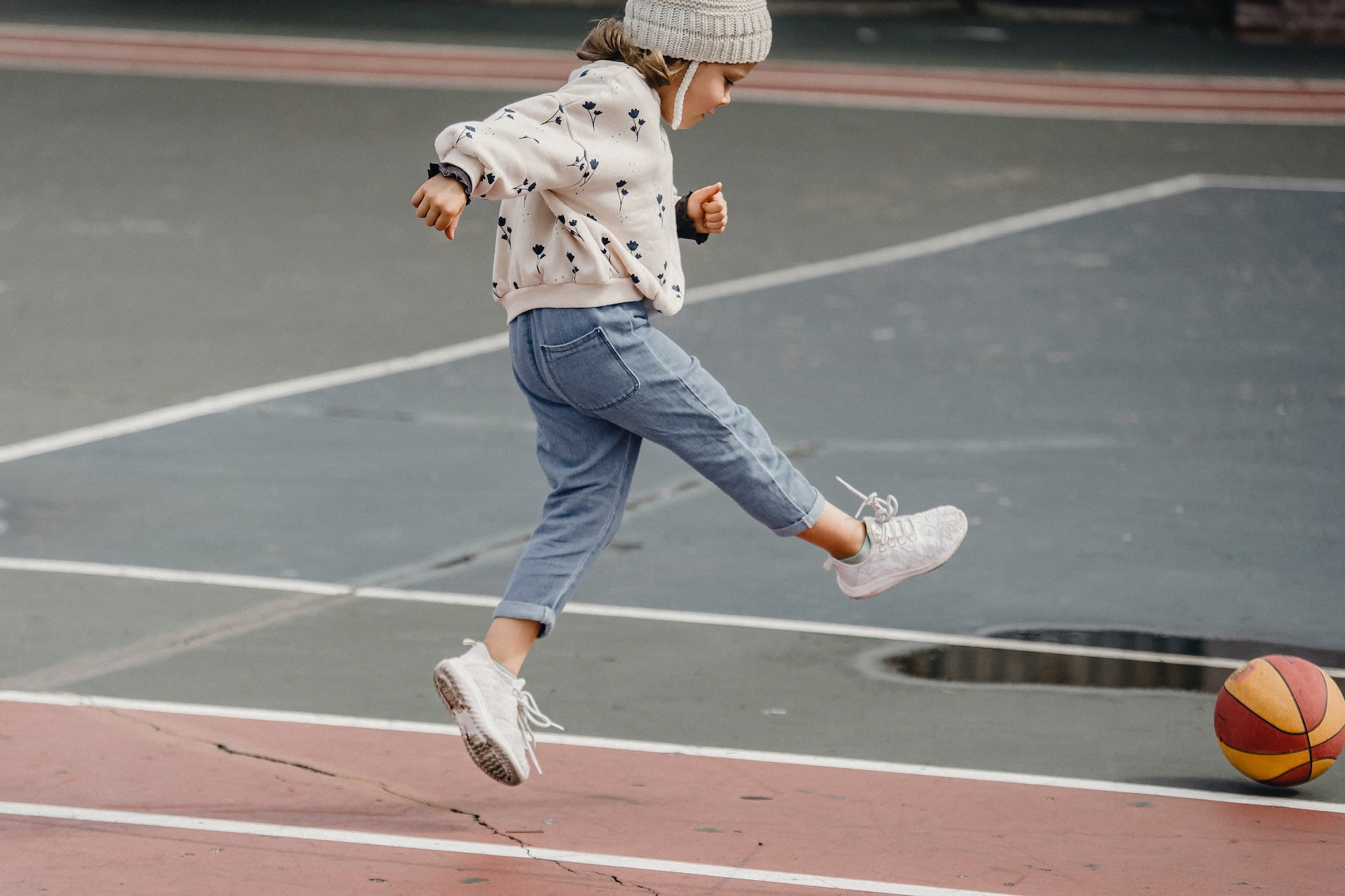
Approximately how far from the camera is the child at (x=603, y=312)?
14.2ft

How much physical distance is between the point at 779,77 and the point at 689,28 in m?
16.4

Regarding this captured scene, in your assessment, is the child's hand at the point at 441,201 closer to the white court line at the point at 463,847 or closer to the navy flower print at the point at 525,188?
the navy flower print at the point at 525,188

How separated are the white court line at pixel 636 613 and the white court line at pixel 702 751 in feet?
3.58

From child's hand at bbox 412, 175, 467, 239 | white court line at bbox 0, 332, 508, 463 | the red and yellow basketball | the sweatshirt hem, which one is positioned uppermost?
child's hand at bbox 412, 175, 467, 239

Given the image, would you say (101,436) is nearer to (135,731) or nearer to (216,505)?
(216,505)

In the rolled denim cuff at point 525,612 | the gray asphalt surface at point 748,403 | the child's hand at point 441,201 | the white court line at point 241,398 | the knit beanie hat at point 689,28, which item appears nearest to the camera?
the child's hand at point 441,201

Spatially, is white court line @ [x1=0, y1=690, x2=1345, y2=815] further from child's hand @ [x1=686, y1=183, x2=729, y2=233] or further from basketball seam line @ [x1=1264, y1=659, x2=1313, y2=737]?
child's hand @ [x1=686, y1=183, x2=729, y2=233]

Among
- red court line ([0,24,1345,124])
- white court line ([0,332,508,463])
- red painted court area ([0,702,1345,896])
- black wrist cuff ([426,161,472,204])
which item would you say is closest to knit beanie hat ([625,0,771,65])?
black wrist cuff ([426,161,472,204])

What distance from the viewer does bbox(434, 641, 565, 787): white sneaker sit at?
4336 mm

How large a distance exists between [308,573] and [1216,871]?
3726 millimetres

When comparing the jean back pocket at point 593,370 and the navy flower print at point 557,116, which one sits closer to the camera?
the navy flower print at point 557,116

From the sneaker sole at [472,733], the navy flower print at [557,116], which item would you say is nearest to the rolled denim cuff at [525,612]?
the sneaker sole at [472,733]

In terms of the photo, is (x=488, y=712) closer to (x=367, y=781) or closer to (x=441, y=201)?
(x=367, y=781)

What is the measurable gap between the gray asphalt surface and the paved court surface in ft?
0.11
